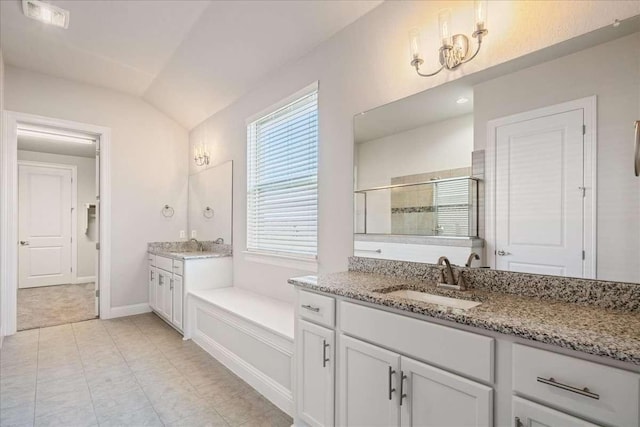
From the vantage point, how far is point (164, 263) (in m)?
4.05

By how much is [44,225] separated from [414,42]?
24.1ft

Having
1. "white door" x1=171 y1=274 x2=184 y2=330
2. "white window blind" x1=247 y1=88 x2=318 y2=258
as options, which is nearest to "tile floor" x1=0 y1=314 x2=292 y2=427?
"white door" x1=171 y1=274 x2=184 y2=330

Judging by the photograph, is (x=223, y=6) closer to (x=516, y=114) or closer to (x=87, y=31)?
(x=87, y=31)

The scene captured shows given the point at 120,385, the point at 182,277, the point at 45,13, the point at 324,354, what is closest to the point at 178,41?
the point at 45,13

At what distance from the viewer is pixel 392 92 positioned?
215 centimetres

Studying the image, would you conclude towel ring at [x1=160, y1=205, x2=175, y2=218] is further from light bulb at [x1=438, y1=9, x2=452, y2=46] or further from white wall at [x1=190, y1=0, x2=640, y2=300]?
light bulb at [x1=438, y1=9, x2=452, y2=46]

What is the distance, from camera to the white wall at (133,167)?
416 cm

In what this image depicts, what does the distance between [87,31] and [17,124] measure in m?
1.59

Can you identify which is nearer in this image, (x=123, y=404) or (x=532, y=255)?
(x=532, y=255)

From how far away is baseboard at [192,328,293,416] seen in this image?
7.24ft

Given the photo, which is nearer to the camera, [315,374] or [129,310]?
[315,374]

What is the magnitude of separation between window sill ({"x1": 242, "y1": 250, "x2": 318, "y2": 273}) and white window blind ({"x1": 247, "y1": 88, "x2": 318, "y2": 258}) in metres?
0.05

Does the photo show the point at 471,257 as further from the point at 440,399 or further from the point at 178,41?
the point at 178,41

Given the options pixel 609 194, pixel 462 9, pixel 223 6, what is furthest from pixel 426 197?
pixel 223 6
